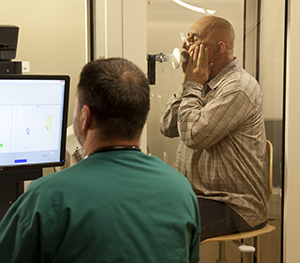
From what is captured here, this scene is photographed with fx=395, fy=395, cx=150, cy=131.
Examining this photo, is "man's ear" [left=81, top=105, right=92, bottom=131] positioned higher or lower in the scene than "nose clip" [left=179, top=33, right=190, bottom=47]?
lower

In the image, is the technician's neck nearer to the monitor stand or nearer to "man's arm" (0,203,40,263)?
"man's arm" (0,203,40,263)

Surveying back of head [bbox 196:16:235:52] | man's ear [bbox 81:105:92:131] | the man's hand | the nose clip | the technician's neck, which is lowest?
the technician's neck

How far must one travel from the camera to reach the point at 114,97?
869 millimetres

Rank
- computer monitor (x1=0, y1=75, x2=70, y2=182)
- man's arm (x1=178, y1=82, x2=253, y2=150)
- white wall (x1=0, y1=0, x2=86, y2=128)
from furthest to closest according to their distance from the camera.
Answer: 1. white wall (x1=0, y1=0, x2=86, y2=128)
2. man's arm (x1=178, y1=82, x2=253, y2=150)
3. computer monitor (x1=0, y1=75, x2=70, y2=182)

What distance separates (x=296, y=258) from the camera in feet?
6.38

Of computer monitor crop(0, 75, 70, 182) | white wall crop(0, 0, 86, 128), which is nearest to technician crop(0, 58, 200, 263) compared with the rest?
computer monitor crop(0, 75, 70, 182)

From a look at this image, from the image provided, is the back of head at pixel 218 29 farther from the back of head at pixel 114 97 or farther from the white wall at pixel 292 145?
the back of head at pixel 114 97

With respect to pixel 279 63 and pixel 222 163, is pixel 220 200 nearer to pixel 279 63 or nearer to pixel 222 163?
pixel 222 163

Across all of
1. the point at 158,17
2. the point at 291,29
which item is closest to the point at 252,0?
the point at 291,29

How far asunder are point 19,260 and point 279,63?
1.52 meters

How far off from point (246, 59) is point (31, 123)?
967mm

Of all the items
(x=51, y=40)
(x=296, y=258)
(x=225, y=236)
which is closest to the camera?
(x=225, y=236)

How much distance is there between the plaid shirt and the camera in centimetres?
165

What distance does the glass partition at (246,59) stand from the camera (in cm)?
166
